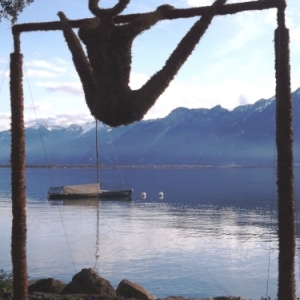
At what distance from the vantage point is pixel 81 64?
32.4 ft

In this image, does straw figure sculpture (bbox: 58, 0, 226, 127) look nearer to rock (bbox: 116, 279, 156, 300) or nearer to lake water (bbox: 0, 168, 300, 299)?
lake water (bbox: 0, 168, 300, 299)

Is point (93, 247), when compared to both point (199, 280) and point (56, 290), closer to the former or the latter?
point (199, 280)

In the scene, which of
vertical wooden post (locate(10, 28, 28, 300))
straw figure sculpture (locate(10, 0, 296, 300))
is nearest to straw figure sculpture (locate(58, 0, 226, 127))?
straw figure sculpture (locate(10, 0, 296, 300))

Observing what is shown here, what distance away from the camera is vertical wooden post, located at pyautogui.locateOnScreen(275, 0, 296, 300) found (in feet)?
29.6

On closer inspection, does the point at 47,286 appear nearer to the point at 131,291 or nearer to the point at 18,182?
the point at 131,291

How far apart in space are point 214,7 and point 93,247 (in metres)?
38.5

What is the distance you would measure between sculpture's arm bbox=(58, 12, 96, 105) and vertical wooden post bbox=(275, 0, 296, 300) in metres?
3.41

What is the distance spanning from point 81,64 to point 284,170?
423cm

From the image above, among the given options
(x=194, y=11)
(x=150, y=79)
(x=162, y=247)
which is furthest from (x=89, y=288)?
(x=162, y=247)

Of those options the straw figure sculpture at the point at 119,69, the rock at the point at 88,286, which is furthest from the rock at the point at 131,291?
the straw figure sculpture at the point at 119,69

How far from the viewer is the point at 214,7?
9734mm

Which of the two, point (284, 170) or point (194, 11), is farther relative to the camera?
point (194, 11)

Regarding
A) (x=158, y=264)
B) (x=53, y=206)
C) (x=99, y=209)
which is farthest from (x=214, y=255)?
(x=53, y=206)

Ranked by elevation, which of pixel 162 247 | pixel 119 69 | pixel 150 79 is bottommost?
pixel 162 247
